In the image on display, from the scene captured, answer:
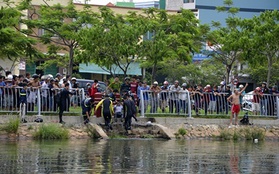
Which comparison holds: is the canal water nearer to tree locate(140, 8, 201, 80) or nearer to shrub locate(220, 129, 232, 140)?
shrub locate(220, 129, 232, 140)

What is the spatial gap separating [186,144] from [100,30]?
364 inches

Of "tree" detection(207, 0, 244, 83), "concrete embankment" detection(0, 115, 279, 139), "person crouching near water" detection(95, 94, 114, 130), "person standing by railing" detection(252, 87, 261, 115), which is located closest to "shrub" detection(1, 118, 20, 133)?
"concrete embankment" detection(0, 115, 279, 139)

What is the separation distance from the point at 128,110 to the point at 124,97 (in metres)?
0.69

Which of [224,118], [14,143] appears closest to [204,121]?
[224,118]

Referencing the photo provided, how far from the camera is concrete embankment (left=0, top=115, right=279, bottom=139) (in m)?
30.5

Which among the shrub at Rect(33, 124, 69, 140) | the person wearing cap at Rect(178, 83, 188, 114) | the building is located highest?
the building

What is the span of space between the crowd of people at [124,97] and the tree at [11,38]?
1.77 meters

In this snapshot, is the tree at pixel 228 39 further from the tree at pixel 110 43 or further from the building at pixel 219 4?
the building at pixel 219 4

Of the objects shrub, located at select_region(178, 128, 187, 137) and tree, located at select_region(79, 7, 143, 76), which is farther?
tree, located at select_region(79, 7, 143, 76)

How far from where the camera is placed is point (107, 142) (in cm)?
2886

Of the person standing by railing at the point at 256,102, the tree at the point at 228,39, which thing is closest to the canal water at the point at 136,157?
the person standing by railing at the point at 256,102

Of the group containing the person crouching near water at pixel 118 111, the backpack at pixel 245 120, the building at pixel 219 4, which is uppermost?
the building at pixel 219 4

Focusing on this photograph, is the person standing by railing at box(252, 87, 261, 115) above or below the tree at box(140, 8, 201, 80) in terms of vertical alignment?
below

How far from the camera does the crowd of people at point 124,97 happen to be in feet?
101
